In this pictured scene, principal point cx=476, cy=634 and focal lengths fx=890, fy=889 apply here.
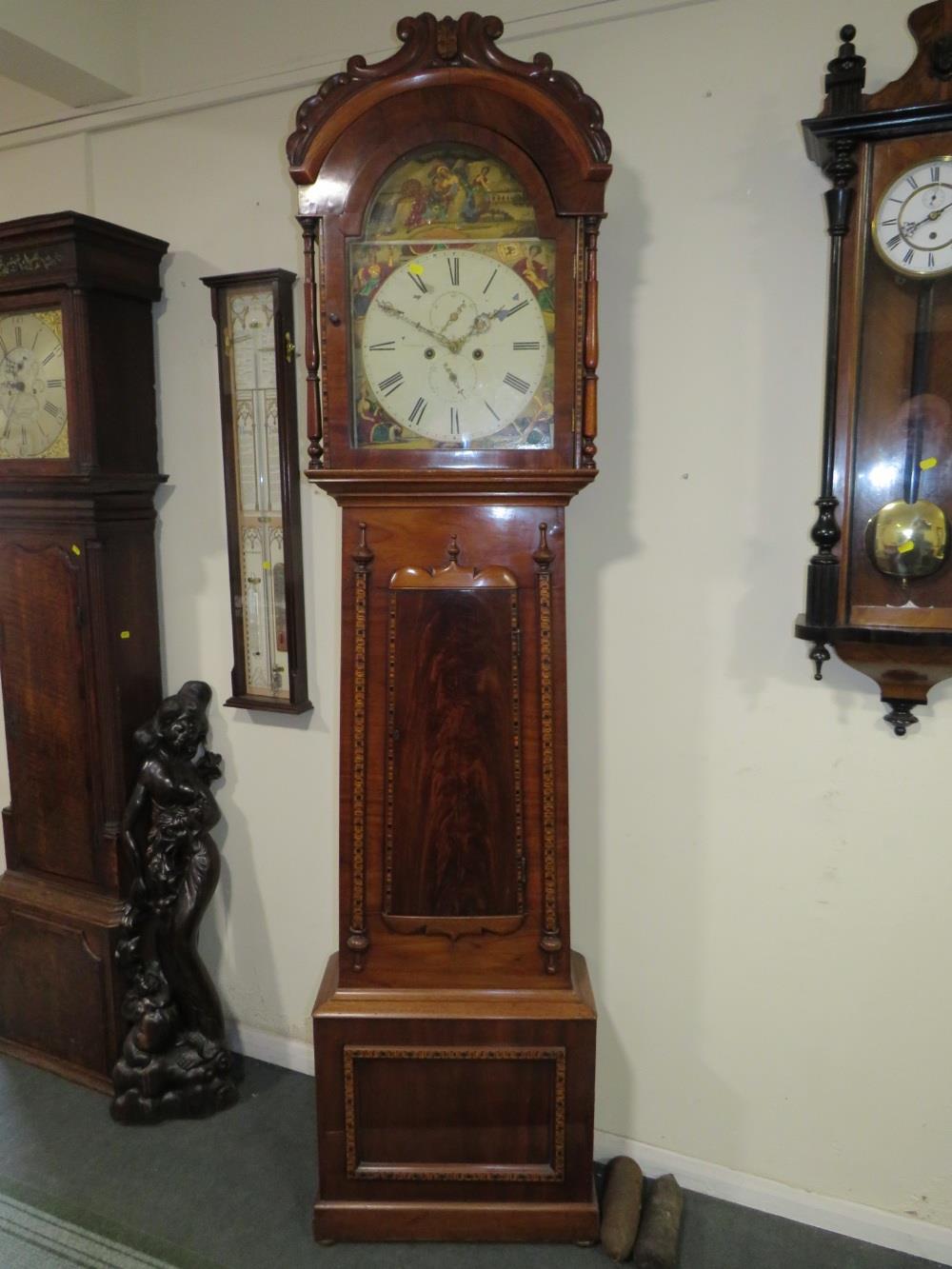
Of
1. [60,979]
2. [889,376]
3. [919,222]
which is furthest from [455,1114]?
[919,222]

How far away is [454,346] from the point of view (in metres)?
1.56

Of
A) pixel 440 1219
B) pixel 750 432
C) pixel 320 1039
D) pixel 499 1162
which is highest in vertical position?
pixel 750 432

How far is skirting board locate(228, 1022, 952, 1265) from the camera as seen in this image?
5.68ft

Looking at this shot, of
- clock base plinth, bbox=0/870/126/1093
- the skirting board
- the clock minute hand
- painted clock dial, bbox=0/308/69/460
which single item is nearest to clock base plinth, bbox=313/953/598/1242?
the skirting board

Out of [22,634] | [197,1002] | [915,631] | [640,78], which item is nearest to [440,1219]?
[197,1002]

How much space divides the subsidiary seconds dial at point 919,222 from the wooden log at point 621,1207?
181 centimetres

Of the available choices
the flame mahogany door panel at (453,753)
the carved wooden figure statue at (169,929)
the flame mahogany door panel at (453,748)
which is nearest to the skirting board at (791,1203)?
the flame mahogany door panel at (453,748)

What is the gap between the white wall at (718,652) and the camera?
1.62 m

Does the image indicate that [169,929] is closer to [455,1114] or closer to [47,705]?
[47,705]

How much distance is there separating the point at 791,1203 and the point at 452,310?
1880 mm

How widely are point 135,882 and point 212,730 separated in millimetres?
398

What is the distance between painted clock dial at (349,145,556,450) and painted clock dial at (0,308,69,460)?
85 cm

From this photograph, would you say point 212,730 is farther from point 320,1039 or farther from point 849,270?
point 849,270

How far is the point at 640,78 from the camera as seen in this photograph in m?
1.65
